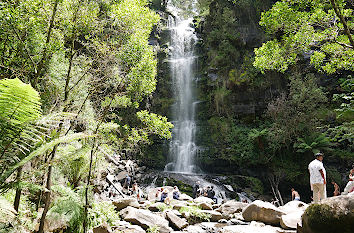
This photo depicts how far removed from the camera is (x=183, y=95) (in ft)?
68.3

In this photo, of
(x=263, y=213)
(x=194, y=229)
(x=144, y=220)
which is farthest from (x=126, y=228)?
(x=263, y=213)

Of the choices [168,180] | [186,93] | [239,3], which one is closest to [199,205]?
[168,180]

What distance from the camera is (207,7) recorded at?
73.6 ft

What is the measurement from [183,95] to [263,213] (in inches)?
606

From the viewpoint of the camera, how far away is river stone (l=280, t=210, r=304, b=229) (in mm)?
5618

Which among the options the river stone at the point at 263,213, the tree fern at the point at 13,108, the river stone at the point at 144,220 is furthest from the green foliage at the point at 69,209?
the river stone at the point at 263,213

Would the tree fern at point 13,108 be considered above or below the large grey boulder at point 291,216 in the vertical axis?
above

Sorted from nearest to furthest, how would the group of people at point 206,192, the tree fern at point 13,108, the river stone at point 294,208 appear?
1. the tree fern at point 13,108
2. the river stone at point 294,208
3. the group of people at point 206,192

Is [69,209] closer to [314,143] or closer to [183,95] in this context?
[314,143]

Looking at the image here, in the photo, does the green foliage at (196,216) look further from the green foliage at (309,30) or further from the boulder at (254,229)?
the green foliage at (309,30)

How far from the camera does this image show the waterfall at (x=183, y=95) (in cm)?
1764

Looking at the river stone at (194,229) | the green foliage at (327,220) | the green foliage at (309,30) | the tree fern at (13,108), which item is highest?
the green foliage at (309,30)

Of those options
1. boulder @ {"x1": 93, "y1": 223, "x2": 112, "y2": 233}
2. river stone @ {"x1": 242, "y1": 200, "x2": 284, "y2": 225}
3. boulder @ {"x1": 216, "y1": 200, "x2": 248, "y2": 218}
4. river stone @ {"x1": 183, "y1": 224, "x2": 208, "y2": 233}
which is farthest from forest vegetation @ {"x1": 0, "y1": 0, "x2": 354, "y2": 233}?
boulder @ {"x1": 216, "y1": 200, "x2": 248, "y2": 218}

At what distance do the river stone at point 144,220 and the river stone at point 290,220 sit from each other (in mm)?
3065
